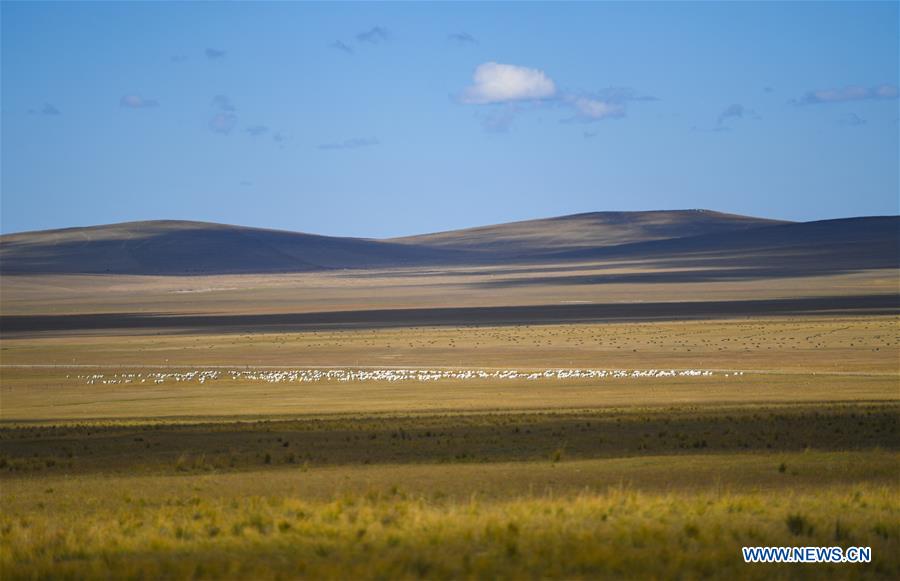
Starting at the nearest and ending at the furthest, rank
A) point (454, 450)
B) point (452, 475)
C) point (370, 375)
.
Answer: point (452, 475) → point (454, 450) → point (370, 375)

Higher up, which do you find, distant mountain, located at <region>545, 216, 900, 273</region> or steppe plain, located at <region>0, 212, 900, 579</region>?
distant mountain, located at <region>545, 216, 900, 273</region>

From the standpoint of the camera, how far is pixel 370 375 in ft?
151

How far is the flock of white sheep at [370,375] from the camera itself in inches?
1729

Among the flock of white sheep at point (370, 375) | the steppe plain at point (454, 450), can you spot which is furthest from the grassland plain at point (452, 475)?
the flock of white sheep at point (370, 375)

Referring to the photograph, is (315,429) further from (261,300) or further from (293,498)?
(261,300)

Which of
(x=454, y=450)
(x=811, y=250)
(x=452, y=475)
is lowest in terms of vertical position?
(x=454, y=450)

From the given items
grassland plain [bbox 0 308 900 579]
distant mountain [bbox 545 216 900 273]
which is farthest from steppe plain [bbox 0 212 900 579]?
distant mountain [bbox 545 216 900 273]

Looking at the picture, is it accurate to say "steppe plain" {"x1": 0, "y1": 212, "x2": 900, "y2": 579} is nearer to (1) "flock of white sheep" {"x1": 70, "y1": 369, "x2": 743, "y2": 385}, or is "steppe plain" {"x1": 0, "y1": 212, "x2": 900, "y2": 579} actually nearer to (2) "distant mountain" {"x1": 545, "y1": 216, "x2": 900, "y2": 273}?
(1) "flock of white sheep" {"x1": 70, "y1": 369, "x2": 743, "y2": 385}

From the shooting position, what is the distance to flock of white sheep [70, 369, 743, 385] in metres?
43.9

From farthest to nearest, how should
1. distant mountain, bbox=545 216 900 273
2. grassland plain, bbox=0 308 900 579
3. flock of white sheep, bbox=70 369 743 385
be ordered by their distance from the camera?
distant mountain, bbox=545 216 900 273
flock of white sheep, bbox=70 369 743 385
grassland plain, bbox=0 308 900 579

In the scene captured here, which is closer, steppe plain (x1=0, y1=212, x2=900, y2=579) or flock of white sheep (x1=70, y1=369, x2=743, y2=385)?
steppe plain (x1=0, y1=212, x2=900, y2=579)

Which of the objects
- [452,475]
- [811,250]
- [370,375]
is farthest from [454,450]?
[811,250]

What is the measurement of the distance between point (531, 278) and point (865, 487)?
440 feet

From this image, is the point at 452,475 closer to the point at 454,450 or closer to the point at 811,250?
the point at 454,450
